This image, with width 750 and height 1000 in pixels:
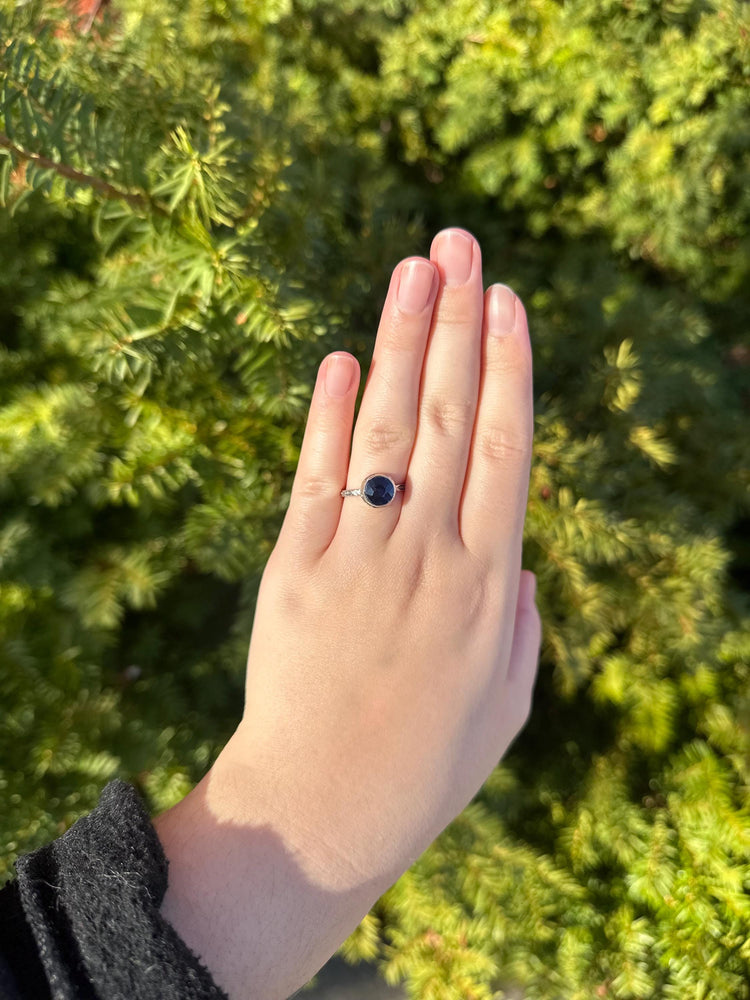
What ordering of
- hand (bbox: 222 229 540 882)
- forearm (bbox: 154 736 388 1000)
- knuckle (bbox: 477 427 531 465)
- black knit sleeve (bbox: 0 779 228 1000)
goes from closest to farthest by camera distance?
black knit sleeve (bbox: 0 779 228 1000)
forearm (bbox: 154 736 388 1000)
hand (bbox: 222 229 540 882)
knuckle (bbox: 477 427 531 465)

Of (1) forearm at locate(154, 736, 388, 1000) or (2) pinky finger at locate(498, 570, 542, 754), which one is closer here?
(1) forearm at locate(154, 736, 388, 1000)

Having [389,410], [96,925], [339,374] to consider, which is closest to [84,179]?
[339,374]

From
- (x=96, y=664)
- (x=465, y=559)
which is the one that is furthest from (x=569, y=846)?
(x=96, y=664)

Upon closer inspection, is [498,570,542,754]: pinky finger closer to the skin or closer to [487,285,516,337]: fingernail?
the skin

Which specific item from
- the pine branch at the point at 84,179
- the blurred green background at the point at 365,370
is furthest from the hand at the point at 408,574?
the pine branch at the point at 84,179

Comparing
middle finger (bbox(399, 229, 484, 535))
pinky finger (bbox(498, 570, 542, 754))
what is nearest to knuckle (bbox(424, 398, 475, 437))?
middle finger (bbox(399, 229, 484, 535))

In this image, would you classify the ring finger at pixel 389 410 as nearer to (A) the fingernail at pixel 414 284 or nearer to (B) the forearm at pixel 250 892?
(A) the fingernail at pixel 414 284

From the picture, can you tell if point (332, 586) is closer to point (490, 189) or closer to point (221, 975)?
point (221, 975)
